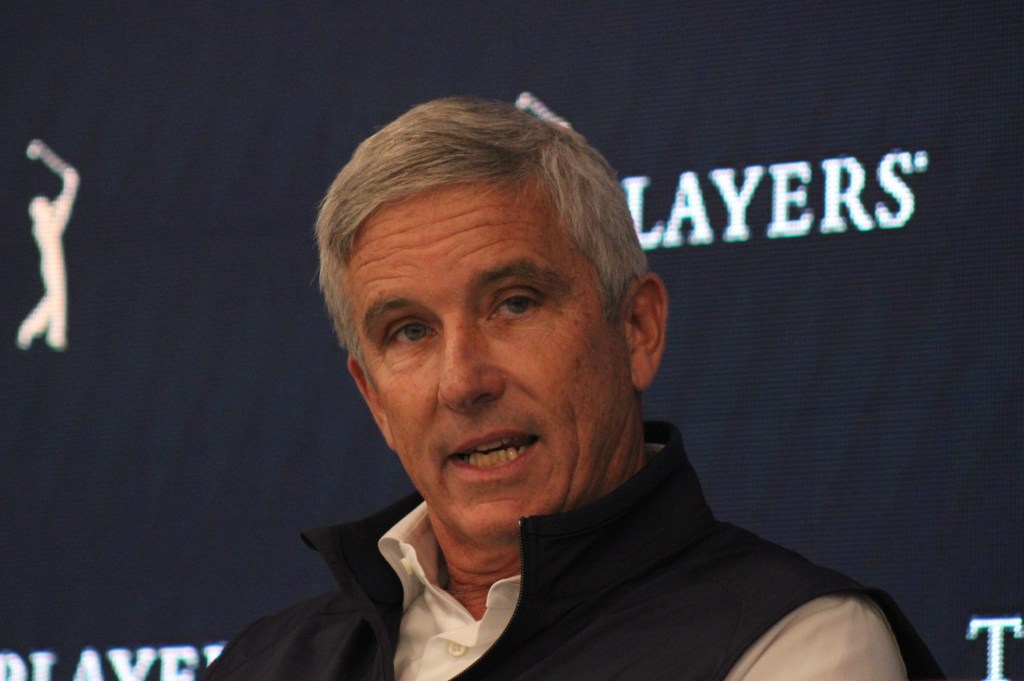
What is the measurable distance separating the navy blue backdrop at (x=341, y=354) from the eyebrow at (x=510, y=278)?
0.58 m

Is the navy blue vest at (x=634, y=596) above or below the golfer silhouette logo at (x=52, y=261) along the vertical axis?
below

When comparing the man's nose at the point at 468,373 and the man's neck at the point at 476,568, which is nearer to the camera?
the man's nose at the point at 468,373

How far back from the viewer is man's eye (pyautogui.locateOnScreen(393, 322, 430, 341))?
5.98 feet

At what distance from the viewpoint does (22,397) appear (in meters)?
2.73

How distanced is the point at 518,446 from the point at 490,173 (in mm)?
295

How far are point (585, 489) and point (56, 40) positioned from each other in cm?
149

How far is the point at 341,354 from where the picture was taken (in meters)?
2.57

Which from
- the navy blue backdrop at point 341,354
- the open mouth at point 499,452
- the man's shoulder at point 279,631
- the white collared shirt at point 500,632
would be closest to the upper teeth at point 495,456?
the open mouth at point 499,452

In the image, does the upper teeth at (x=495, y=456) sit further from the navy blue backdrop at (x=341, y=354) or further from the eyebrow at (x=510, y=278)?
the navy blue backdrop at (x=341, y=354)

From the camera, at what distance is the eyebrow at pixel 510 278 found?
178 cm

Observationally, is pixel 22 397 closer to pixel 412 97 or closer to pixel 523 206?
pixel 412 97

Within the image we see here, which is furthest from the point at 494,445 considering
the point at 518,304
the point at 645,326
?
the point at 645,326

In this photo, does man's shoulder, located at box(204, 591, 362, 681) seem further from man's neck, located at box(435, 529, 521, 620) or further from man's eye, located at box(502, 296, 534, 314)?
man's eye, located at box(502, 296, 534, 314)

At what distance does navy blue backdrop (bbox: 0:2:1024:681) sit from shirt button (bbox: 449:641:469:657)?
630 mm
